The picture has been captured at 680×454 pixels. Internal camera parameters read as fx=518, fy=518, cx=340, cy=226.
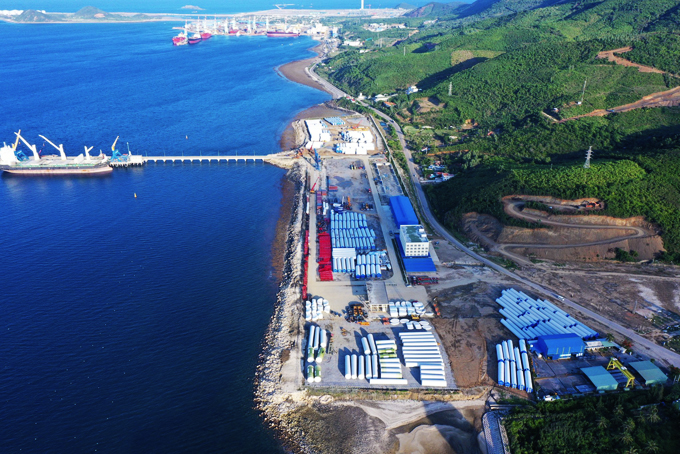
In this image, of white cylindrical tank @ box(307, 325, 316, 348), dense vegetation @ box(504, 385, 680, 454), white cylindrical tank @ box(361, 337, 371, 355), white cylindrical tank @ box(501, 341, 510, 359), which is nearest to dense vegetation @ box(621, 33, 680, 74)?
white cylindrical tank @ box(501, 341, 510, 359)

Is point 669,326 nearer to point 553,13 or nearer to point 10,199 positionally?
point 10,199

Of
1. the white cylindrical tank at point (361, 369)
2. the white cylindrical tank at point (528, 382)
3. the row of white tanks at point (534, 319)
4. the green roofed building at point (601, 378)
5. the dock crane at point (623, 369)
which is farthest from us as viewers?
the row of white tanks at point (534, 319)

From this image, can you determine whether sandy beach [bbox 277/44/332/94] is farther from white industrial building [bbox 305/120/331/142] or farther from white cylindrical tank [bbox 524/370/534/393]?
white cylindrical tank [bbox 524/370/534/393]

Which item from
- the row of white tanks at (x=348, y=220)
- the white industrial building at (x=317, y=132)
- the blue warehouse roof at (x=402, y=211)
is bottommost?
the row of white tanks at (x=348, y=220)

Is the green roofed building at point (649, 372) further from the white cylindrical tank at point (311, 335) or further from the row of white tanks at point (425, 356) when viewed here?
the white cylindrical tank at point (311, 335)

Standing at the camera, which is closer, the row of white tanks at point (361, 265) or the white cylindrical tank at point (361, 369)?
the white cylindrical tank at point (361, 369)

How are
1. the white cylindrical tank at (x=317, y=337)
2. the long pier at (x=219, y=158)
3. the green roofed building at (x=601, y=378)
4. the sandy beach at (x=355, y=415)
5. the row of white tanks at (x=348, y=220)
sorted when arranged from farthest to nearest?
1. the long pier at (x=219, y=158)
2. the row of white tanks at (x=348, y=220)
3. the white cylindrical tank at (x=317, y=337)
4. the green roofed building at (x=601, y=378)
5. the sandy beach at (x=355, y=415)

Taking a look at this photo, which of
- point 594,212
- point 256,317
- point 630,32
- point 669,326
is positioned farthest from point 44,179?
point 630,32

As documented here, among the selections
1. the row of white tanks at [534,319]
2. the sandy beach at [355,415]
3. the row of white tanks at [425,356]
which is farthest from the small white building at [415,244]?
the sandy beach at [355,415]
